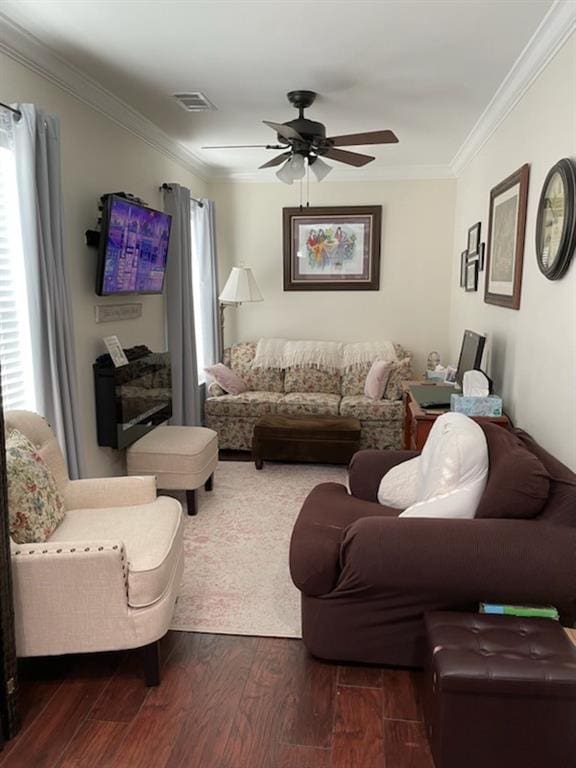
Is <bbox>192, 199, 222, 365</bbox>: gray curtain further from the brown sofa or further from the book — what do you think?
the book

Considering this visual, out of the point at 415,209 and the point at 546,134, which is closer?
the point at 546,134

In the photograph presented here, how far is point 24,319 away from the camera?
2771mm

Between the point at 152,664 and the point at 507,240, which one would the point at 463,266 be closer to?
the point at 507,240

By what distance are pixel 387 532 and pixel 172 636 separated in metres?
1.12

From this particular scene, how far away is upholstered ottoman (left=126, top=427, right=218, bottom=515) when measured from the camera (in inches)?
139

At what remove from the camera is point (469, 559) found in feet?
6.29

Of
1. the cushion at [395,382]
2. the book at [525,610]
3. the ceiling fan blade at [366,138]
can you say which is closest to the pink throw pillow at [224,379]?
the cushion at [395,382]

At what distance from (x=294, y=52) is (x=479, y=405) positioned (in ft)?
6.87

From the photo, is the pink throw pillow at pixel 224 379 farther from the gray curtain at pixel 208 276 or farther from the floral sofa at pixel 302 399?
the gray curtain at pixel 208 276

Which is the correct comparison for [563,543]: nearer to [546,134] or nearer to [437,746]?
[437,746]

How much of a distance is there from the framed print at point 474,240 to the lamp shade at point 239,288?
6.71 feet

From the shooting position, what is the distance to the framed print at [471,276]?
423 centimetres

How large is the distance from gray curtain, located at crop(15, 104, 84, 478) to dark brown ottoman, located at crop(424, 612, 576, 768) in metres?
2.09

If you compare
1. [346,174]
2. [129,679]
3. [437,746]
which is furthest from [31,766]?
[346,174]
